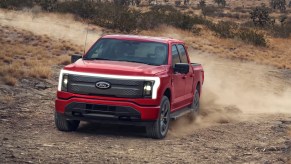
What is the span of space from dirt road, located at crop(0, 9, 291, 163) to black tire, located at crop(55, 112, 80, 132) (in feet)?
0.47

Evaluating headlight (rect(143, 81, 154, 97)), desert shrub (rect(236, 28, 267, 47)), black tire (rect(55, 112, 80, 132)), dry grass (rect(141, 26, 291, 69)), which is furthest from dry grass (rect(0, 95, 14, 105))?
desert shrub (rect(236, 28, 267, 47))

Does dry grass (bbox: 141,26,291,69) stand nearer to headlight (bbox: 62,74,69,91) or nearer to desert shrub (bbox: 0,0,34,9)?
desert shrub (bbox: 0,0,34,9)

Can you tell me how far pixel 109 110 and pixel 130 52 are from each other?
158 centimetres

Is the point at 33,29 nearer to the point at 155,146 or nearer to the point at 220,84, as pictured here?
the point at 220,84

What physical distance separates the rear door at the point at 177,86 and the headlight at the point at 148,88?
3.49 feet

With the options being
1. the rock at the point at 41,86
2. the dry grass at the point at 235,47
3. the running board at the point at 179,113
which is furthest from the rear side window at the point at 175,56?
the dry grass at the point at 235,47

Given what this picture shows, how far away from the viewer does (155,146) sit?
880 cm

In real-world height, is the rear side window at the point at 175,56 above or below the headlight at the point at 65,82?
above

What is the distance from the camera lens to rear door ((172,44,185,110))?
10086mm

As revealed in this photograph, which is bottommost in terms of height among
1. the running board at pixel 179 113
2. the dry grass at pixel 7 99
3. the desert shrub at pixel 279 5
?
the desert shrub at pixel 279 5

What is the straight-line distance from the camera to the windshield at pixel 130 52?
9953mm

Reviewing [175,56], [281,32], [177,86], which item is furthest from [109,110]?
[281,32]

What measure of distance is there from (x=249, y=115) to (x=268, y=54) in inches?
785

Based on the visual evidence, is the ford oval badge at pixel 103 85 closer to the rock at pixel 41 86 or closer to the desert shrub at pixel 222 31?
the rock at pixel 41 86
